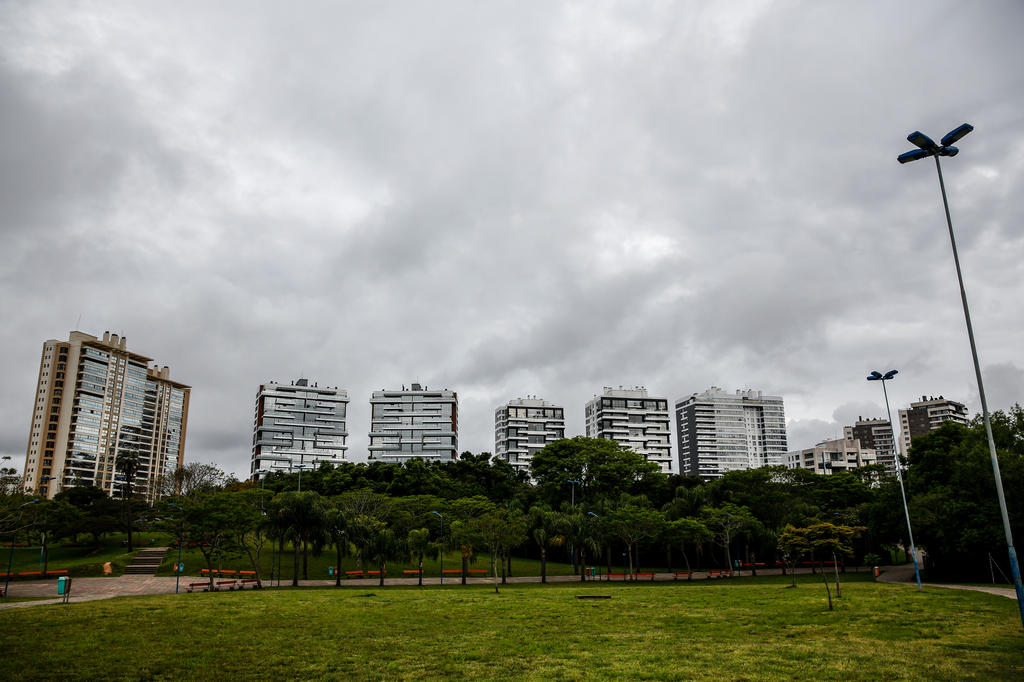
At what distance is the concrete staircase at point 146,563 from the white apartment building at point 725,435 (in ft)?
523

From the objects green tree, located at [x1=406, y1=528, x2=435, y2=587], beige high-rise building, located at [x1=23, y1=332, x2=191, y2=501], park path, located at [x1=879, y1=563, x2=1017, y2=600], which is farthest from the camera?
beige high-rise building, located at [x1=23, y1=332, x2=191, y2=501]

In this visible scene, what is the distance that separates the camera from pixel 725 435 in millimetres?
193125

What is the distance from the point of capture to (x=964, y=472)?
4131 cm

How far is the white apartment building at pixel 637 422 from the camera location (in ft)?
559

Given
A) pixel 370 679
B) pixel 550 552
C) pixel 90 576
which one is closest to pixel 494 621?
pixel 370 679

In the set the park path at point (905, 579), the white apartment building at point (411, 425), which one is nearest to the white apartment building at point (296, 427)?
the white apartment building at point (411, 425)

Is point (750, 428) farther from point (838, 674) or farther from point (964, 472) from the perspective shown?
point (838, 674)

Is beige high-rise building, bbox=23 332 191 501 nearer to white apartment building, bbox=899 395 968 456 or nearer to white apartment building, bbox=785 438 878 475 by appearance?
white apartment building, bbox=785 438 878 475

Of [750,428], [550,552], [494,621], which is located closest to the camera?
[494,621]

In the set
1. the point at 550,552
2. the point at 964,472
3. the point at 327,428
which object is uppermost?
the point at 327,428

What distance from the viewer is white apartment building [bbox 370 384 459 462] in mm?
160375

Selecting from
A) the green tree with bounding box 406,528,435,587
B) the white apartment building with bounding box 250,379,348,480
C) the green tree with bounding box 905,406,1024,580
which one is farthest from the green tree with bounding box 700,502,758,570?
the white apartment building with bounding box 250,379,348,480

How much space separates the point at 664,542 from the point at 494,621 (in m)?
35.1

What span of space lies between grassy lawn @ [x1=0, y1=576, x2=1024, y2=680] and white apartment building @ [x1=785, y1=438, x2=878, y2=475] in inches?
6508
